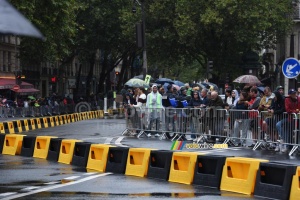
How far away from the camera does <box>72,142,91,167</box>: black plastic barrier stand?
1642cm

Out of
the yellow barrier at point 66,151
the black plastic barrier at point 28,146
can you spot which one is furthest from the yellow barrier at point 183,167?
the black plastic barrier at point 28,146

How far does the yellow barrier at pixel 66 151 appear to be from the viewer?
17.2m

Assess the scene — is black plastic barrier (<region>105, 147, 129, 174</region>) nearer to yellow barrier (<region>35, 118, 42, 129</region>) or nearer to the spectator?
the spectator

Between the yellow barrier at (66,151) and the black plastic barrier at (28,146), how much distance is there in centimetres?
183

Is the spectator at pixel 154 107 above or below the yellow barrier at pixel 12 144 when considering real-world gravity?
above

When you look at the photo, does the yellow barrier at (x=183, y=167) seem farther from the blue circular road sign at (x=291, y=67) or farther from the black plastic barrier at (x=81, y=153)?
the blue circular road sign at (x=291, y=67)

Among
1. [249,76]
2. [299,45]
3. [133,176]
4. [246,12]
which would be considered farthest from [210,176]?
[299,45]

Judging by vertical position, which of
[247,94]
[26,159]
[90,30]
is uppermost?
[90,30]

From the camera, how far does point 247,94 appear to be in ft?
73.6

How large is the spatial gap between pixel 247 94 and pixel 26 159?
6.69 meters

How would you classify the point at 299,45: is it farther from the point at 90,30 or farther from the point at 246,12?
the point at 90,30

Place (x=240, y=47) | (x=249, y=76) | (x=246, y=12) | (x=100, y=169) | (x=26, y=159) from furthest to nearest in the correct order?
(x=240, y=47), (x=246, y=12), (x=249, y=76), (x=26, y=159), (x=100, y=169)

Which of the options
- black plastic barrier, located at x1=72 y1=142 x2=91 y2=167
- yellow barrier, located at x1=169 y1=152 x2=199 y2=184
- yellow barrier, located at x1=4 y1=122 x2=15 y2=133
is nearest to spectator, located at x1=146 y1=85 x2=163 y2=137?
yellow barrier, located at x1=4 y1=122 x2=15 y2=133

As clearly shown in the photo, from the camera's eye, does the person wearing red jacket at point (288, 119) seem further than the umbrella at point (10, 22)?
Yes
